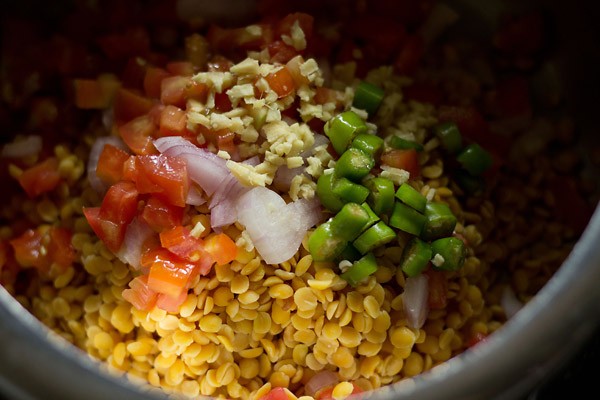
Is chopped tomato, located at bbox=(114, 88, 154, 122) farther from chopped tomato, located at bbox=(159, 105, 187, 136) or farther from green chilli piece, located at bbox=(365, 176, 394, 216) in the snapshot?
green chilli piece, located at bbox=(365, 176, 394, 216)

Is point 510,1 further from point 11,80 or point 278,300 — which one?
point 11,80

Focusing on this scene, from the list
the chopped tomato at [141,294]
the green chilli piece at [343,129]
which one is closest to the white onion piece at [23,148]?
the chopped tomato at [141,294]

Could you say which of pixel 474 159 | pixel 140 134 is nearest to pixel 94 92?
pixel 140 134

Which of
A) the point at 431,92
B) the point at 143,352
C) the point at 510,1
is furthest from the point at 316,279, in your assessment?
the point at 510,1

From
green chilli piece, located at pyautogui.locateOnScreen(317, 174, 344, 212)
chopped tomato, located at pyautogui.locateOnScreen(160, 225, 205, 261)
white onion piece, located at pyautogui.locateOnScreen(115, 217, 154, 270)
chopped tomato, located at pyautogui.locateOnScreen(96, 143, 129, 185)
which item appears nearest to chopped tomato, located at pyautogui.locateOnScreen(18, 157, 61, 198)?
chopped tomato, located at pyautogui.locateOnScreen(96, 143, 129, 185)

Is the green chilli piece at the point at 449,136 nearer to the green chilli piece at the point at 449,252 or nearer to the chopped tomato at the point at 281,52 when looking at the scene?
the green chilli piece at the point at 449,252

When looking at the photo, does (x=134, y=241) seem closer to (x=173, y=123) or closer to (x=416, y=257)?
(x=173, y=123)
